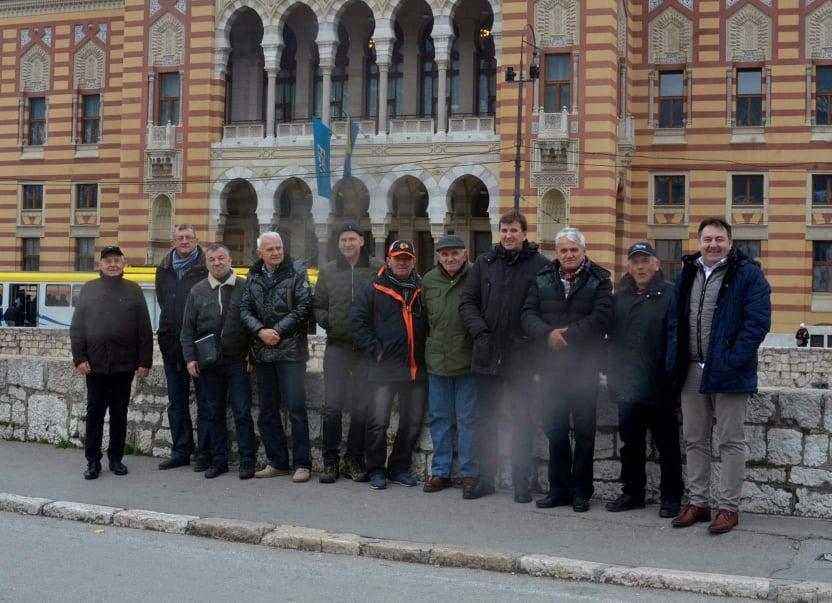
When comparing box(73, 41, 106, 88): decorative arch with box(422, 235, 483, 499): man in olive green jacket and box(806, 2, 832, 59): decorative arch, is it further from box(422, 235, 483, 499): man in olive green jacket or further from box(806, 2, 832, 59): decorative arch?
box(422, 235, 483, 499): man in olive green jacket

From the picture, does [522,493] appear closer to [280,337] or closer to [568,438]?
[568,438]

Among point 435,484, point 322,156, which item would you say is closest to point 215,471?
point 435,484

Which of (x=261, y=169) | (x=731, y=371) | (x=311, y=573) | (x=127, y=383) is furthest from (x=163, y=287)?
(x=261, y=169)

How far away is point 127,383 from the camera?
892 cm

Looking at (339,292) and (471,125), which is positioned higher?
(471,125)

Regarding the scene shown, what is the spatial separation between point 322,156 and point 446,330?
23634 mm

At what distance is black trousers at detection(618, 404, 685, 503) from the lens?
7277 millimetres

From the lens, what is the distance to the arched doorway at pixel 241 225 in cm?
3522

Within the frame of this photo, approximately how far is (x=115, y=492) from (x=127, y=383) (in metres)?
1.13

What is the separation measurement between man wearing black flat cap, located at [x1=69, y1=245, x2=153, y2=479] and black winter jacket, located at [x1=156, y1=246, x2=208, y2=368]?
214 millimetres

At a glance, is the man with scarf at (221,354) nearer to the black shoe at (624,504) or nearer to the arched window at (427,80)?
the black shoe at (624,504)

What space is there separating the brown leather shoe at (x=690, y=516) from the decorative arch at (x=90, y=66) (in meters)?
35.2

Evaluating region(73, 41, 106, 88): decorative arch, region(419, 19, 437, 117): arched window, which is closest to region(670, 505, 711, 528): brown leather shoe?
region(419, 19, 437, 117): arched window

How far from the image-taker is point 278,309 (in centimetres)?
845
